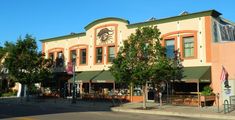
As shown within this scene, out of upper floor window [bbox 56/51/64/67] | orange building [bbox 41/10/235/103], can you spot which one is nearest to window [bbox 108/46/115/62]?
orange building [bbox 41/10/235/103]

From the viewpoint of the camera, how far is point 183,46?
31.6 meters

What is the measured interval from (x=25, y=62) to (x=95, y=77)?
23.0ft

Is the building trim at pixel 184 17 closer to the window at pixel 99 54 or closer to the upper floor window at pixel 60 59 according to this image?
the window at pixel 99 54

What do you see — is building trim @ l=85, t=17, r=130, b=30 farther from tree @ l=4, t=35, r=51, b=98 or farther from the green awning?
the green awning

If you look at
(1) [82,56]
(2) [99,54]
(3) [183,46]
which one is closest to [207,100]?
(3) [183,46]

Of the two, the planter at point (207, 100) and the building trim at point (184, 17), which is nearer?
the planter at point (207, 100)

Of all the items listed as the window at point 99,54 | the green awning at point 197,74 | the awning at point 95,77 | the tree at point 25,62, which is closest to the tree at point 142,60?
the green awning at point 197,74

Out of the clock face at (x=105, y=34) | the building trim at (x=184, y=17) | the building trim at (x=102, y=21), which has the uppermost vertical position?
the building trim at (x=102, y=21)

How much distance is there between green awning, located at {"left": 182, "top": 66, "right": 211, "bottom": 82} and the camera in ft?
93.8

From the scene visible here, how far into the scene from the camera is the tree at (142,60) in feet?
88.8

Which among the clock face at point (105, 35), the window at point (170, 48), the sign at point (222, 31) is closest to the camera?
the sign at point (222, 31)

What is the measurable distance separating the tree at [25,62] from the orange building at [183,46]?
411 cm

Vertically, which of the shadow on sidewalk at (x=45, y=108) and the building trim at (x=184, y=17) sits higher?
the building trim at (x=184, y=17)

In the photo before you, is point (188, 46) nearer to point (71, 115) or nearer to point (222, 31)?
point (222, 31)
